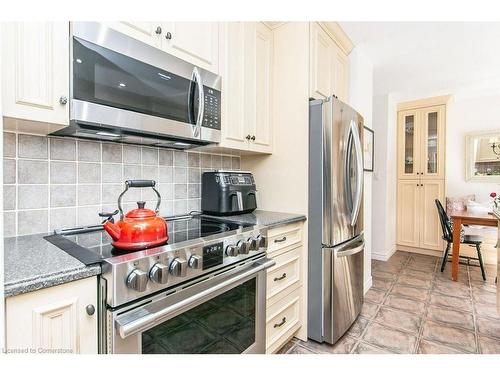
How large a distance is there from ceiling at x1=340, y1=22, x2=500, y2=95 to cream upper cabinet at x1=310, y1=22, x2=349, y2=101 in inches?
10.7

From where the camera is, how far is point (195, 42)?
1448mm

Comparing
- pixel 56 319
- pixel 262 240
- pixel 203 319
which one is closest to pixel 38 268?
pixel 56 319

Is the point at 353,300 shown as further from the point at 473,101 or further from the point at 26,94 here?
the point at 473,101

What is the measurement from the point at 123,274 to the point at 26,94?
72cm

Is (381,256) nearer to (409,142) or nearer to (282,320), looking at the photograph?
(409,142)

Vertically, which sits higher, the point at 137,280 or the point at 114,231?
the point at 114,231

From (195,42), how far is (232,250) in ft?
3.74

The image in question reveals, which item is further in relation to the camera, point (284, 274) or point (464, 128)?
point (464, 128)

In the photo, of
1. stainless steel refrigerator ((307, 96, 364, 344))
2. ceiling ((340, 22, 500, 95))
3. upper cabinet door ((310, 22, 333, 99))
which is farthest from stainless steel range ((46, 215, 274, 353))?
ceiling ((340, 22, 500, 95))

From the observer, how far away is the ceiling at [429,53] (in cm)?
221

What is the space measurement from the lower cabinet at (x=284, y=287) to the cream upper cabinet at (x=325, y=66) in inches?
39.7

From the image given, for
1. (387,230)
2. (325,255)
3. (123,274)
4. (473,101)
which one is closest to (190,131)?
(123,274)

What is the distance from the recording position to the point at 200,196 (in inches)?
74.8

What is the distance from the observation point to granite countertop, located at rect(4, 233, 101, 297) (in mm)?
685
